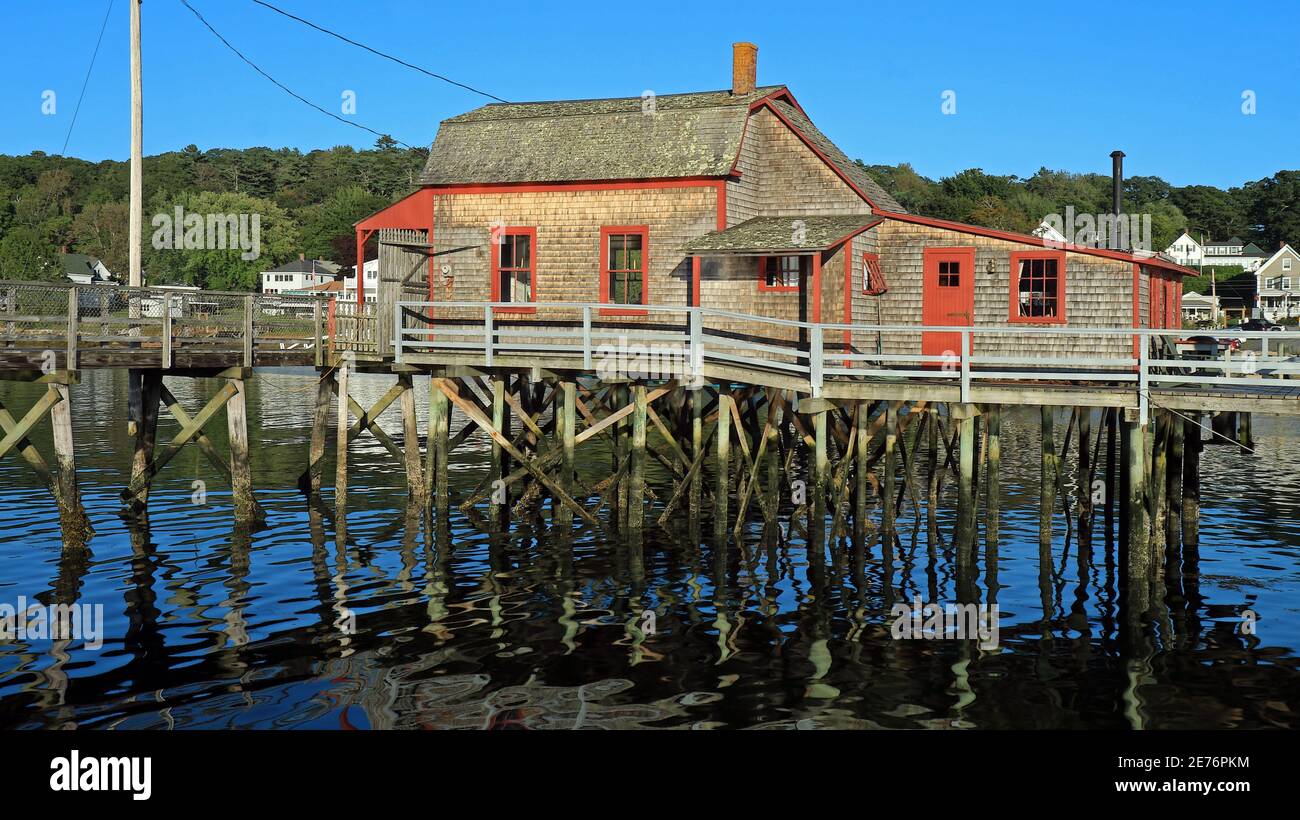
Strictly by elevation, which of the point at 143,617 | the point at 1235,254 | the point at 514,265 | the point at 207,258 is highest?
the point at 1235,254

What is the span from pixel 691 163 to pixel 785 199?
8.25ft

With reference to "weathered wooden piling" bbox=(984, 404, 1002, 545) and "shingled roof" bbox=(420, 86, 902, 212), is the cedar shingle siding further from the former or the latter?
"weathered wooden piling" bbox=(984, 404, 1002, 545)

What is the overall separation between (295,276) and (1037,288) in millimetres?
111424

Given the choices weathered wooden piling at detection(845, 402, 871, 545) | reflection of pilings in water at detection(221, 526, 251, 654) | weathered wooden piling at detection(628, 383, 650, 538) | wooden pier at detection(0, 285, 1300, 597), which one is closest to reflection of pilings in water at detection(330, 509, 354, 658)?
wooden pier at detection(0, 285, 1300, 597)

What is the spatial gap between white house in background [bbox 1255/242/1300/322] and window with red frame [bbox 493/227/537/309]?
9540 cm

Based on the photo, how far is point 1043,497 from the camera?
1828 cm

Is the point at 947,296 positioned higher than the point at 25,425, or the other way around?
the point at 947,296

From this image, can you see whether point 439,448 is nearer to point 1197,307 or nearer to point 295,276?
point 1197,307

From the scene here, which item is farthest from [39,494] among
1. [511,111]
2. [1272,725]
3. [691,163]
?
[1272,725]

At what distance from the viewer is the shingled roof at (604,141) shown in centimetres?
2289

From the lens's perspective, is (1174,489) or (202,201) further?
(202,201)

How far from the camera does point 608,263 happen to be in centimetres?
2320

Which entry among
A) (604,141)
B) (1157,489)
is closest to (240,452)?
(604,141)
